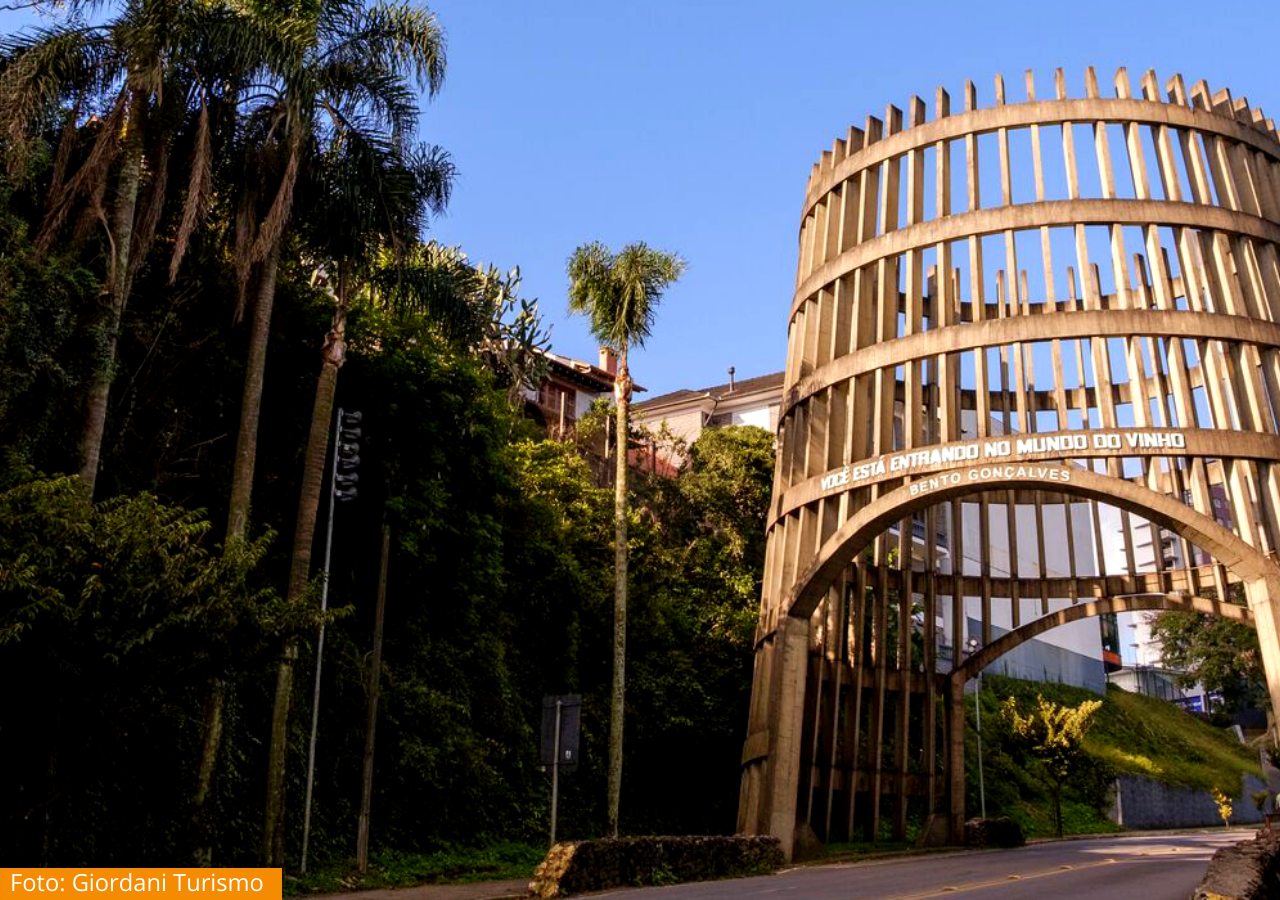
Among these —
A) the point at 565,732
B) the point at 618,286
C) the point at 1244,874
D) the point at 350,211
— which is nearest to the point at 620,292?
the point at 618,286

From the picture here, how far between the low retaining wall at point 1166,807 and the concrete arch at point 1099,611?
875 inches

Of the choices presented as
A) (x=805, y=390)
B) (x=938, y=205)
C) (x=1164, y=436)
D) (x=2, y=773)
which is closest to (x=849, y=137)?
(x=938, y=205)

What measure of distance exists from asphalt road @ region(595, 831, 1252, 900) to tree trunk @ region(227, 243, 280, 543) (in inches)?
339

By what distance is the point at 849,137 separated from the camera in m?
33.4

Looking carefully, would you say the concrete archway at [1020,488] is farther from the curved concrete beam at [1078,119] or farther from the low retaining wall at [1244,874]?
the curved concrete beam at [1078,119]

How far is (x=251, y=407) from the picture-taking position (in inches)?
845

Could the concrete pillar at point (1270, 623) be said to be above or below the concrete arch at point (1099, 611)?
below

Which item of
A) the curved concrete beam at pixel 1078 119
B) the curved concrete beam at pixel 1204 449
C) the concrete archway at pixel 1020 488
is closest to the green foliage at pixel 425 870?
the concrete archway at pixel 1020 488

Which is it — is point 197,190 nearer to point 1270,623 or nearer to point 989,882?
point 989,882

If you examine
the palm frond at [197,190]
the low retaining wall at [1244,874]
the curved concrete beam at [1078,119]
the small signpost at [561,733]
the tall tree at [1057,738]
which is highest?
the curved concrete beam at [1078,119]

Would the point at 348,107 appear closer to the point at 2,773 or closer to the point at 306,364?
the point at 306,364

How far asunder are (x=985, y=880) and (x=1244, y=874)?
5771 mm

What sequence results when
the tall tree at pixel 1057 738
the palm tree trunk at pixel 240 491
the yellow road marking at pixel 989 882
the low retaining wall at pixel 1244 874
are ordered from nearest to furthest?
1. the low retaining wall at pixel 1244 874
2. the yellow road marking at pixel 989 882
3. the palm tree trunk at pixel 240 491
4. the tall tree at pixel 1057 738

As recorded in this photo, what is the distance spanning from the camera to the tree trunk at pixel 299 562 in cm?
2077
